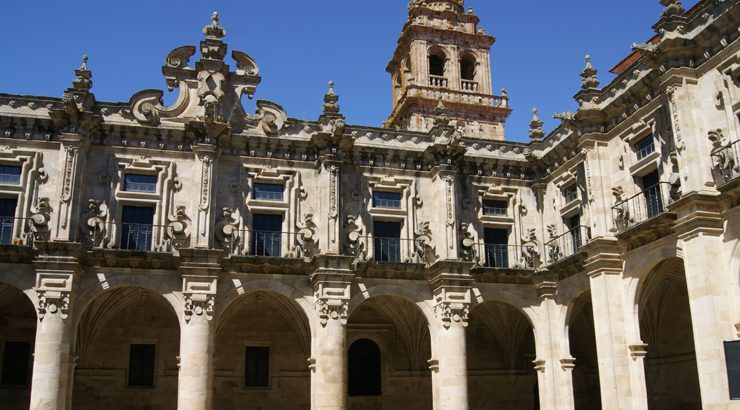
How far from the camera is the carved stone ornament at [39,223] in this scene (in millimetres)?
22948

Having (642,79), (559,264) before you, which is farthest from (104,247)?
(642,79)

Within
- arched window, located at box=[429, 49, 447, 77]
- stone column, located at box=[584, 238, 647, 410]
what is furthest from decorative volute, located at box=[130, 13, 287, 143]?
arched window, located at box=[429, 49, 447, 77]

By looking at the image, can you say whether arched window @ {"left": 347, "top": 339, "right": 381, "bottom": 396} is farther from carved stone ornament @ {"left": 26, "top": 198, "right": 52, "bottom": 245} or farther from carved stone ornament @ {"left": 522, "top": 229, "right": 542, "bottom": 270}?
carved stone ornament @ {"left": 26, "top": 198, "right": 52, "bottom": 245}

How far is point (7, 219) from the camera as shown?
2338cm

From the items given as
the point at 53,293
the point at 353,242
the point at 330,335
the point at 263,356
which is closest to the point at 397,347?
the point at 263,356

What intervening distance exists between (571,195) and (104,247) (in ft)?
50.9

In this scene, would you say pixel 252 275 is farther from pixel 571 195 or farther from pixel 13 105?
pixel 571 195

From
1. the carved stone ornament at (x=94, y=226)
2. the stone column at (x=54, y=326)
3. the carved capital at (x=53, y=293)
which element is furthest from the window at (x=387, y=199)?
the carved capital at (x=53, y=293)

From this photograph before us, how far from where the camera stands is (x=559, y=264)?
1007 inches

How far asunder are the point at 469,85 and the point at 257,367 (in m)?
19.1

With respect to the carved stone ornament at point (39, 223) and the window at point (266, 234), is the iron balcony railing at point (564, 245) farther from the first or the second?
the carved stone ornament at point (39, 223)

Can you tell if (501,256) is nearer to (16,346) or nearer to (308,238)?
(308,238)

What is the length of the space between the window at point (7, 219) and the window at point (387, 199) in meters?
11.6

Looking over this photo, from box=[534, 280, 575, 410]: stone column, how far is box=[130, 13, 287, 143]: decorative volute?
10.9 meters
